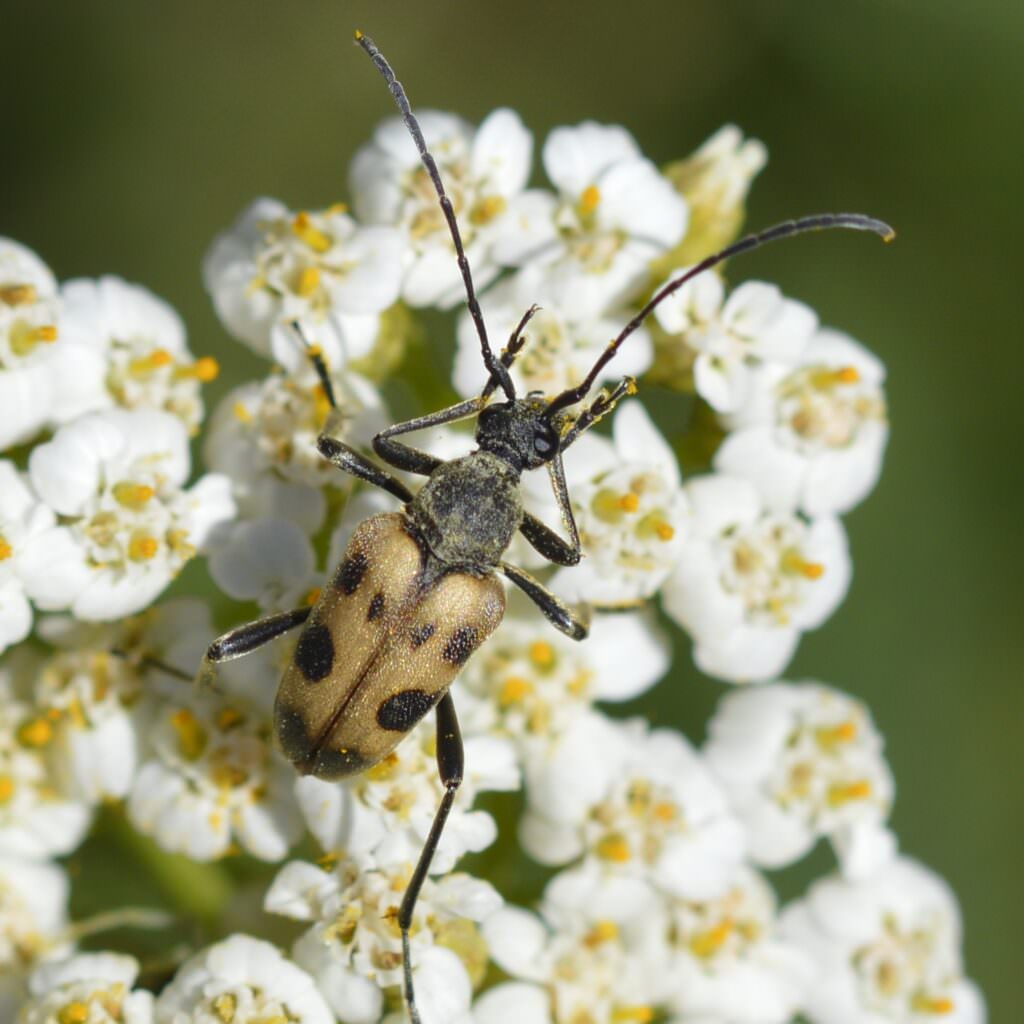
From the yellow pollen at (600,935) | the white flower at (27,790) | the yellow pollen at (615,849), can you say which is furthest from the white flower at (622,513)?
the white flower at (27,790)

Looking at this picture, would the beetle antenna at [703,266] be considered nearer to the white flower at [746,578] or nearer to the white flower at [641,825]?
the white flower at [746,578]

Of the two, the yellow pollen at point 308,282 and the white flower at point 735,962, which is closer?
the yellow pollen at point 308,282

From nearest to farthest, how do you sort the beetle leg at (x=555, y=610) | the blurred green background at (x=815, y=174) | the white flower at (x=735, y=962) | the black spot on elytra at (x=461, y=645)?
1. the black spot on elytra at (x=461, y=645)
2. the beetle leg at (x=555, y=610)
3. the white flower at (x=735, y=962)
4. the blurred green background at (x=815, y=174)

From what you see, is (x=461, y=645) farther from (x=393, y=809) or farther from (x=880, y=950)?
(x=880, y=950)

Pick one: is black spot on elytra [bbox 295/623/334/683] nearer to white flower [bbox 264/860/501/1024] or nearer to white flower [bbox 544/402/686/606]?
white flower [bbox 264/860/501/1024]

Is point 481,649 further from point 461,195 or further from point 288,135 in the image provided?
point 288,135

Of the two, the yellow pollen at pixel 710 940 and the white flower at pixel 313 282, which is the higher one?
the white flower at pixel 313 282

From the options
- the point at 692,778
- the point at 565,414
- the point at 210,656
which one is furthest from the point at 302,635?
the point at 692,778
